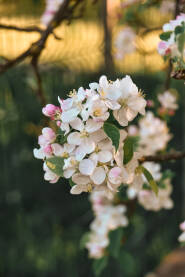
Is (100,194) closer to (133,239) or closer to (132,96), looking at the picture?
(132,96)

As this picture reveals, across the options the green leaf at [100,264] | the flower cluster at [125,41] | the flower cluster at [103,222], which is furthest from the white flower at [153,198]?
the flower cluster at [125,41]

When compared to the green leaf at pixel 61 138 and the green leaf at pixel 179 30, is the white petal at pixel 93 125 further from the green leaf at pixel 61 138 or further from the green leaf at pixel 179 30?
the green leaf at pixel 179 30

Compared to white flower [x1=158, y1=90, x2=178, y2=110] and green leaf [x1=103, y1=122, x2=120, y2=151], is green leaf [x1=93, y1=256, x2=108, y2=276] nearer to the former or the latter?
white flower [x1=158, y1=90, x2=178, y2=110]

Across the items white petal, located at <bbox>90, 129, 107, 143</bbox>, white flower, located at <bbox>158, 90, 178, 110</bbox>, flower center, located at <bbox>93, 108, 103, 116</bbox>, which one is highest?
flower center, located at <bbox>93, 108, 103, 116</bbox>

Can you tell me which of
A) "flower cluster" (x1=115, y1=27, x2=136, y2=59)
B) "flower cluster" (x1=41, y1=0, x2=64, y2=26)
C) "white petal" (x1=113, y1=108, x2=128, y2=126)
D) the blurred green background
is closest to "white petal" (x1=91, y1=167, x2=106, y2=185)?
"white petal" (x1=113, y1=108, x2=128, y2=126)

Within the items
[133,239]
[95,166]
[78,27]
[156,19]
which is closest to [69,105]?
[95,166]

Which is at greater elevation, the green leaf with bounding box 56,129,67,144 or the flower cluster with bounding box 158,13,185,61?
the flower cluster with bounding box 158,13,185,61

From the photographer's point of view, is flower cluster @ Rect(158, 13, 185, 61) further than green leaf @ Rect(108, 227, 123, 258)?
No
